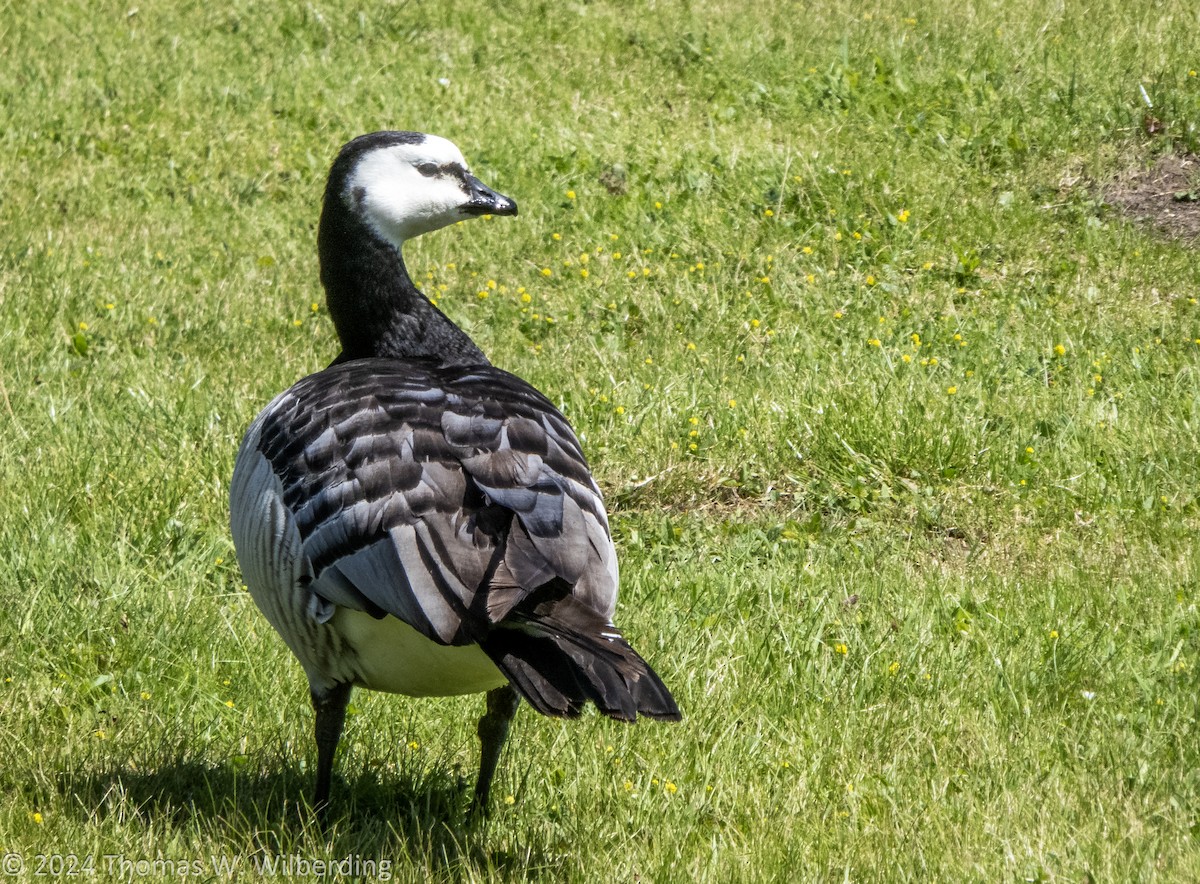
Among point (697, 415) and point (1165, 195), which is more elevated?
point (1165, 195)

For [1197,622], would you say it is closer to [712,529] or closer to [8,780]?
[712,529]

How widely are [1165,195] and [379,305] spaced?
17.4 feet

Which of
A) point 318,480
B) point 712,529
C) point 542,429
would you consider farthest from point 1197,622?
point 318,480

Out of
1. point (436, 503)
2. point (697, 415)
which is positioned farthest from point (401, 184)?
point (697, 415)

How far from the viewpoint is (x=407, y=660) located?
142 inches

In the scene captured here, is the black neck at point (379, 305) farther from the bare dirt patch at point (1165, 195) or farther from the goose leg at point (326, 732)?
the bare dirt patch at point (1165, 195)

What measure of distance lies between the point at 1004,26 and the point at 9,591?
7.71m

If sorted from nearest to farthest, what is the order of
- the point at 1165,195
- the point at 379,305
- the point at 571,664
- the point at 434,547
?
the point at 571,664 < the point at 434,547 < the point at 379,305 < the point at 1165,195

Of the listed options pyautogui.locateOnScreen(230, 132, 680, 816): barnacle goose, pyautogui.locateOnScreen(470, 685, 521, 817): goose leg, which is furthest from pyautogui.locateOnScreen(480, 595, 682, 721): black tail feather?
pyautogui.locateOnScreen(470, 685, 521, 817): goose leg

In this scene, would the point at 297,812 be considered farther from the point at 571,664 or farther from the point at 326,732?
the point at 571,664

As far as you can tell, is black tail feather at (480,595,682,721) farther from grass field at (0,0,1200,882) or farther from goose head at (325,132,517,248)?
goose head at (325,132,517,248)

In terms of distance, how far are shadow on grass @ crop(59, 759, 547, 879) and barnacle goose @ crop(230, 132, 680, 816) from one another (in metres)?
0.14

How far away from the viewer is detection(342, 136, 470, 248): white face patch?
4699 mm

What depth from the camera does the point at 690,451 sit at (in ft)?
19.6
